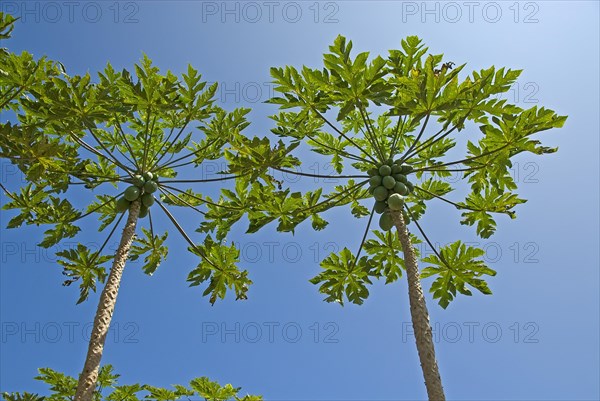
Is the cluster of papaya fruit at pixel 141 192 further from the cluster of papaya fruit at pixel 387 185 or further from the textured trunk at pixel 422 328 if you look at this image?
the textured trunk at pixel 422 328

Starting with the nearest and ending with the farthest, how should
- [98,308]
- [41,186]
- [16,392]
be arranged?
1. [98,308]
2. [16,392]
3. [41,186]

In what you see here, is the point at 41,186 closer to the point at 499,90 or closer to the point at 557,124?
the point at 499,90

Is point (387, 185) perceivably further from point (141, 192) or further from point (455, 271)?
point (141, 192)

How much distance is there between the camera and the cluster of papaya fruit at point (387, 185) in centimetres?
821

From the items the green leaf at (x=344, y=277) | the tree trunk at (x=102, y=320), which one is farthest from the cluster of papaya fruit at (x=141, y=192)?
the green leaf at (x=344, y=277)

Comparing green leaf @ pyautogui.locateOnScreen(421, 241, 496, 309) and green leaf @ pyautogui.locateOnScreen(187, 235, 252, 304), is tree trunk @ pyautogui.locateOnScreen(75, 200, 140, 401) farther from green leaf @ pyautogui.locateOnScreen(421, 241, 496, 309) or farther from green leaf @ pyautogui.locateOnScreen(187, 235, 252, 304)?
green leaf @ pyautogui.locateOnScreen(421, 241, 496, 309)

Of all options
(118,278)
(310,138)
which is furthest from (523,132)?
(118,278)

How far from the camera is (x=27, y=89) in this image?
796 cm

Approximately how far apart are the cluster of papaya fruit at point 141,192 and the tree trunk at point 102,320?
10.1 inches

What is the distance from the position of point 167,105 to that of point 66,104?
137 centimetres

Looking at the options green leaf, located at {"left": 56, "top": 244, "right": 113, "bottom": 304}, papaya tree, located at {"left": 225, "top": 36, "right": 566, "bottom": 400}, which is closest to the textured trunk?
papaya tree, located at {"left": 225, "top": 36, "right": 566, "bottom": 400}

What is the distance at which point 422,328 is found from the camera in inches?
266

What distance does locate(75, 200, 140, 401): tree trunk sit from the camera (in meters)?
→ 6.37

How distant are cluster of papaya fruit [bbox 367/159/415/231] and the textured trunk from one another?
1.36 ft
